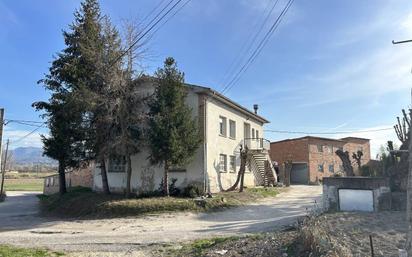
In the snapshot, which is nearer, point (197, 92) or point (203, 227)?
point (203, 227)

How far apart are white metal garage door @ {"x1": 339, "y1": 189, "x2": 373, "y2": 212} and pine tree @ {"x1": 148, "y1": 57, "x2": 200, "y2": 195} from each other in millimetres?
10388

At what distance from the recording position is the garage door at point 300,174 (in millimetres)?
51906

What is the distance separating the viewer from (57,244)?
13.6 meters

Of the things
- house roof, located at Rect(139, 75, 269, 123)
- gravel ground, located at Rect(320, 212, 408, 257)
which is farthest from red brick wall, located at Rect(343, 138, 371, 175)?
gravel ground, located at Rect(320, 212, 408, 257)

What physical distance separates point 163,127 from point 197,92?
15.4ft

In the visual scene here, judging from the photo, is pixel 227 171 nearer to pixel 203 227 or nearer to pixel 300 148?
pixel 203 227

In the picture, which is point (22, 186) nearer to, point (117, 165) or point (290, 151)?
point (290, 151)

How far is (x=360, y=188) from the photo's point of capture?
46.4 ft

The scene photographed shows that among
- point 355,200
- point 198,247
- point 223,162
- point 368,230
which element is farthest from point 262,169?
point 368,230

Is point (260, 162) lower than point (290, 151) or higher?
lower

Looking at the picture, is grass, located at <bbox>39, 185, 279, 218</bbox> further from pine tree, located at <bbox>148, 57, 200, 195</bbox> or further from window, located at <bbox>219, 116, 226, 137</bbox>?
window, located at <bbox>219, 116, 226, 137</bbox>

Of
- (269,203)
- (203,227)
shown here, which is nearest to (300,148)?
(269,203)

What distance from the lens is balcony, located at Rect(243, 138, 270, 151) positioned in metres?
34.5

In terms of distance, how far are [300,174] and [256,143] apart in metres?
19.0
